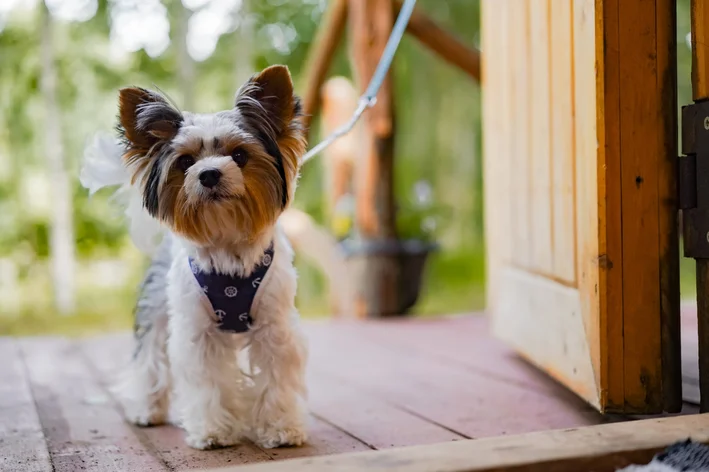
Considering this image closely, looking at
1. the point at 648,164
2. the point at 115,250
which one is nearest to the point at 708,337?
the point at 648,164

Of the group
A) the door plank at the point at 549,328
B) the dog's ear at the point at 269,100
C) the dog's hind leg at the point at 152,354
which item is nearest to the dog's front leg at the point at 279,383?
the dog's hind leg at the point at 152,354

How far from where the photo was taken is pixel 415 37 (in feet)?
17.4

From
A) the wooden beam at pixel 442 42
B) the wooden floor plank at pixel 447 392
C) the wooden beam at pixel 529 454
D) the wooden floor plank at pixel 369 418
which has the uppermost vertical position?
the wooden beam at pixel 442 42

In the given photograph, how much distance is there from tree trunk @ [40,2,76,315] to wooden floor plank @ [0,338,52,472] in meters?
2.98

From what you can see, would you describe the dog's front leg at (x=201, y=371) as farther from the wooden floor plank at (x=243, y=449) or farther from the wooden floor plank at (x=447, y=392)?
the wooden floor plank at (x=447, y=392)

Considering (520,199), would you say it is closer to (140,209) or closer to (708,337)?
(708,337)

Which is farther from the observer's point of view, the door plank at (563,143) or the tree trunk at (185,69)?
the tree trunk at (185,69)

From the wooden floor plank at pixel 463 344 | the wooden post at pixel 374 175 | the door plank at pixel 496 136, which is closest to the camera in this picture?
the wooden floor plank at pixel 463 344

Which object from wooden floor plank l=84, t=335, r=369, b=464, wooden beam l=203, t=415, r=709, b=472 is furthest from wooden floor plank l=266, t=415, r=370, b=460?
wooden beam l=203, t=415, r=709, b=472

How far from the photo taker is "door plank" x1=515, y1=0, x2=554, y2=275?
9.85ft

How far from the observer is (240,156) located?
226 cm

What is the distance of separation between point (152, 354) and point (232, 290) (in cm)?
58

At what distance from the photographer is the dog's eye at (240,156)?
2.26m

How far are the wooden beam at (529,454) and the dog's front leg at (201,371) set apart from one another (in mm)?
689
